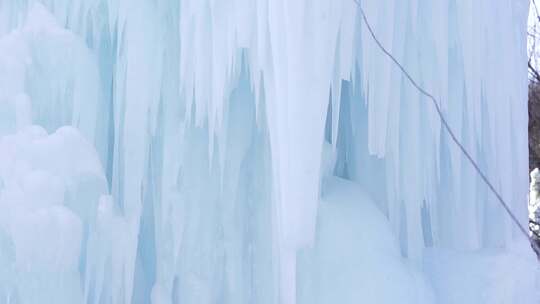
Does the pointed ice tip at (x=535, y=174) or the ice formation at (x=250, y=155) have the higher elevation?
the ice formation at (x=250, y=155)

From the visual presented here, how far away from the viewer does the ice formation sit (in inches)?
95.2

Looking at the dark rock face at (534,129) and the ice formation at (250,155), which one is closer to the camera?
the ice formation at (250,155)

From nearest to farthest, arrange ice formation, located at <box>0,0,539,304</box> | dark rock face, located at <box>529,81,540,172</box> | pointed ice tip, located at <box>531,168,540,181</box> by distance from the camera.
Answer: ice formation, located at <box>0,0,539,304</box> < dark rock face, located at <box>529,81,540,172</box> < pointed ice tip, located at <box>531,168,540,181</box>

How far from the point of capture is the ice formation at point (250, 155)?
Result: 95.2 inches

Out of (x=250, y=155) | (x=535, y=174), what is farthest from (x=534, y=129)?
(x=250, y=155)

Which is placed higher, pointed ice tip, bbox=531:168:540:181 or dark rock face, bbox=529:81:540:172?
dark rock face, bbox=529:81:540:172

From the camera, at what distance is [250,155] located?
8.85 feet

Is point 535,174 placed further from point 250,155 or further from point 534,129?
point 250,155

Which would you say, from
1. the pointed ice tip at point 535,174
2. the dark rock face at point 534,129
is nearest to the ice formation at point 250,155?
the dark rock face at point 534,129

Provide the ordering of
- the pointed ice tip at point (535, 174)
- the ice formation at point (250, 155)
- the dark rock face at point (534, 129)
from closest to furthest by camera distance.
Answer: the ice formation at point (250, 155) → the dark rock face at point (534, 129) → the pointed ice tip at point (535, 174)

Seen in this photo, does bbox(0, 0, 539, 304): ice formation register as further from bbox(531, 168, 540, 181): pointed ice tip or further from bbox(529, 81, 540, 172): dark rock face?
bbox(531, 168, 540, 181): pointed ice tip

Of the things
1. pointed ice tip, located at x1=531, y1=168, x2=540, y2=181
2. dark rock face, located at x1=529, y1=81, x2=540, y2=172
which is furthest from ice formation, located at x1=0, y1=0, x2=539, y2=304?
pointed ice tip, located at x1=531, y1=168, x2=540, y2=181

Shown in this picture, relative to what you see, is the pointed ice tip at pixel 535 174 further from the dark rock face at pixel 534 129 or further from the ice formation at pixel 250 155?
the ice formation at pixel 250 155

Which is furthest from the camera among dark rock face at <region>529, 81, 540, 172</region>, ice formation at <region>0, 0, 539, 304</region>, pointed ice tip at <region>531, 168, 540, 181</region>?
pointed ice tip at <region>531, 168, 540, 181</region>
